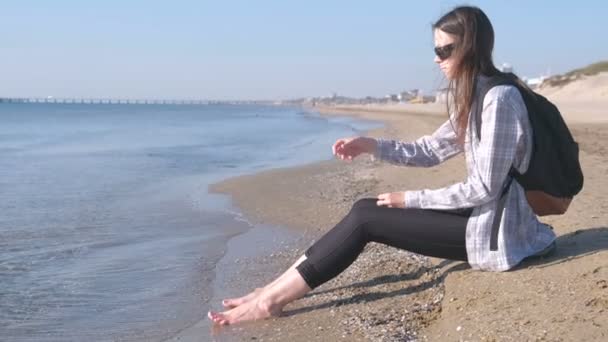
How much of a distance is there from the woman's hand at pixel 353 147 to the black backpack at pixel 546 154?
0.78 metres

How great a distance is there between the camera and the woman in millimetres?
3414

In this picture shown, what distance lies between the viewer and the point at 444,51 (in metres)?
3.55

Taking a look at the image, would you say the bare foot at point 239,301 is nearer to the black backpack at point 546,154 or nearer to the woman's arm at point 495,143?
the woman's arm at point 495,143

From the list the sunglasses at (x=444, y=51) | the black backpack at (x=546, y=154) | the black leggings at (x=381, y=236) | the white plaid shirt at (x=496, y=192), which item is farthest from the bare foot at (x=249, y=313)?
the sunglasses at (x=444, y=51)

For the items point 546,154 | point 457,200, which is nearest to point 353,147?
point 457,200

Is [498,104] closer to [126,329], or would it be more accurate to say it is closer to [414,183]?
[126,329]

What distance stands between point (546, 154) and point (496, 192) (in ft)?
1.02

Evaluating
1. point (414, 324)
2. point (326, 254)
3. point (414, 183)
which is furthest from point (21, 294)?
point (414, 183)

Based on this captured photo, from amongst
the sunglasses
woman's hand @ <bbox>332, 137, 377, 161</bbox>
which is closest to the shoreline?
woman's hand @ <bbox>332, 137, 377, 161</bbox>

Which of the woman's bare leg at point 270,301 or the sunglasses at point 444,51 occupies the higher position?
the sunglasses at point 444,51

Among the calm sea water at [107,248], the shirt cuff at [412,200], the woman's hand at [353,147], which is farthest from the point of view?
the calm sea water at [107,248]

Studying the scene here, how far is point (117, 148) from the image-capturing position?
22016 mm

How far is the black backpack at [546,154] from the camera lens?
346 centimetres

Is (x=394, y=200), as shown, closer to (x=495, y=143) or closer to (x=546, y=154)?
(x=495, y=143)
